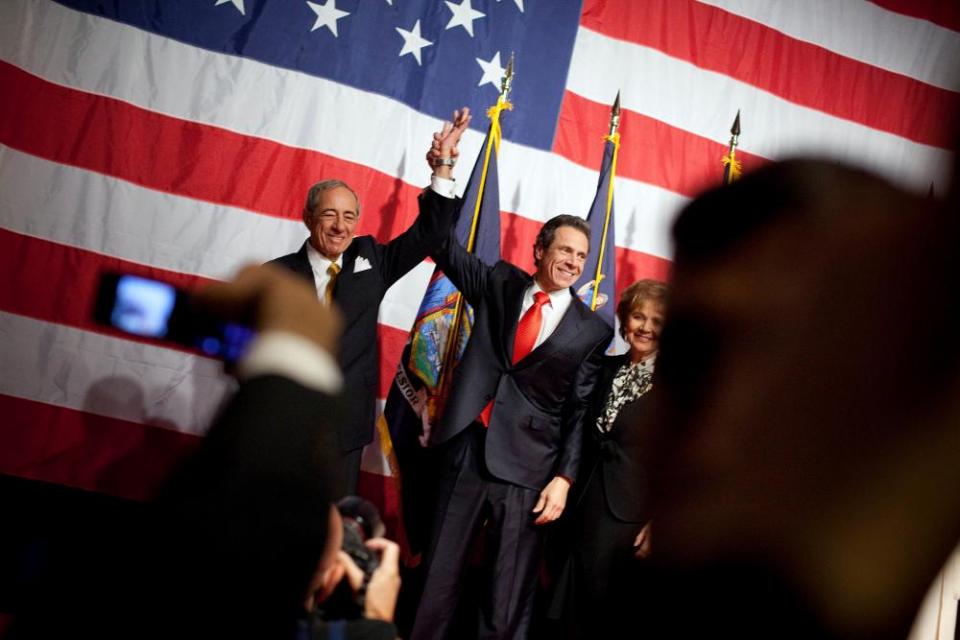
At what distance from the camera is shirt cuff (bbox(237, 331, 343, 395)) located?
1.50 feet

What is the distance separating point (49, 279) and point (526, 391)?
1975 millimetres

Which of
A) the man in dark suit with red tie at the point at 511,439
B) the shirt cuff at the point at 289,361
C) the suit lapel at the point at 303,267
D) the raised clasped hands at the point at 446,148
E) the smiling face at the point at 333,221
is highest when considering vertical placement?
the raised clasped hands at the point at 446,148

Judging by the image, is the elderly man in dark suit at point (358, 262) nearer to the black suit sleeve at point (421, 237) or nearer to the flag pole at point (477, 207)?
the black suit sleeve at point (421, 237)

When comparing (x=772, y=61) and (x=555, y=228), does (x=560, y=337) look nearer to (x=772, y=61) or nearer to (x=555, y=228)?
(x=555, y=228)

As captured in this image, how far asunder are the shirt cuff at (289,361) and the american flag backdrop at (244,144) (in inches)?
91.9

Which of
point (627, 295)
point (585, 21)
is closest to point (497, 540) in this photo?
point (627, 295)

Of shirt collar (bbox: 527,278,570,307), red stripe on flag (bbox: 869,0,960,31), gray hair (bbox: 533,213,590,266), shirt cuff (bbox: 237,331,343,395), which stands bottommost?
shirt cuff (bbox: 237,331,343,395)

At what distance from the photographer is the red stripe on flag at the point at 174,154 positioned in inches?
119

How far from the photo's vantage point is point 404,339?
3.25m

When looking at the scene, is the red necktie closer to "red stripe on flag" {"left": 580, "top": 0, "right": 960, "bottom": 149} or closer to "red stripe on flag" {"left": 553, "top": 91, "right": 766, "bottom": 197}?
"red stripe on flag" {"left": 553, "top": 91, "right": 766, "bottom": 197}

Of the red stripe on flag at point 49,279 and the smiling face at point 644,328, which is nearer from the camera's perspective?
the smiling face at point 644,328

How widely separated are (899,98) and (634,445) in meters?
2.88

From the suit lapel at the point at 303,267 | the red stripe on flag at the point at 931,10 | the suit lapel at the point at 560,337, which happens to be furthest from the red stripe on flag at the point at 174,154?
the red stripe on flag at the point at 931,10

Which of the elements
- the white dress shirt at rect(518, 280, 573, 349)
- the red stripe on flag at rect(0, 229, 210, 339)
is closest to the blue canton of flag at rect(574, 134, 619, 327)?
the white dress shirt at rect(518, 280, 573, 349)
